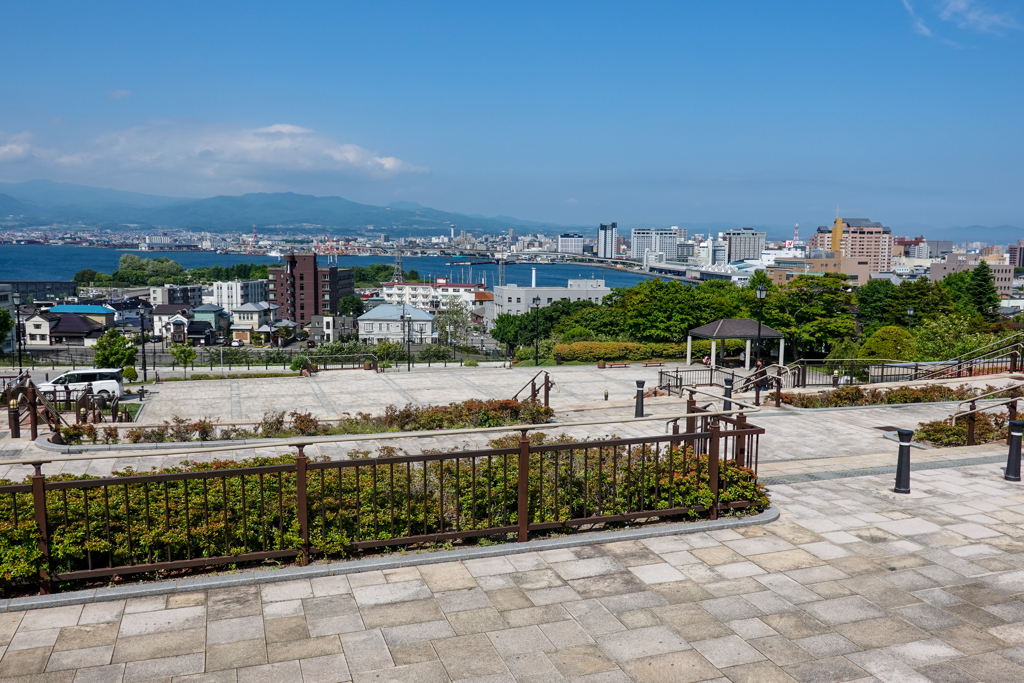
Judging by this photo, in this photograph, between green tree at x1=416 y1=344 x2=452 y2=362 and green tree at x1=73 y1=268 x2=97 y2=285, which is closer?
green tree at x1=416 y1=344 x2=452 y2=362

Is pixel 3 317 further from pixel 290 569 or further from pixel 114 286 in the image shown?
pixel 114 286

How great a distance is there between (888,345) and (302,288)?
369 ft

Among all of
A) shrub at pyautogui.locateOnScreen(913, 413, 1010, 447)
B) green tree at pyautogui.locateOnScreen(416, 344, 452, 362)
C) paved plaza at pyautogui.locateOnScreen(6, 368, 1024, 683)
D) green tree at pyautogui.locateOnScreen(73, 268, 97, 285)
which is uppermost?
paved plaza at pyautogui.locateOnScreen(6, 368, 1024, 683)

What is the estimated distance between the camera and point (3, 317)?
53.9 m

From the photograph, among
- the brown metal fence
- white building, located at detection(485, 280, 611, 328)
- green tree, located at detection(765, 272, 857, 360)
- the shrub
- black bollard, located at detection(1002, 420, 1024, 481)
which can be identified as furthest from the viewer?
white building, located at detection(485, 280, 611, 328)

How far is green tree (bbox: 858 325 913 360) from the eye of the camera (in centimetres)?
3238

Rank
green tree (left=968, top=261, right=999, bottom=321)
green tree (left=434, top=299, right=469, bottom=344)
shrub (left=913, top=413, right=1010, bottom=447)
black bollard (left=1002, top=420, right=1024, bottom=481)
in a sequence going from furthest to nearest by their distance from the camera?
1. green tree (left=434, top=299, right=469, bottom=344)
2. green tree (left=968, top=261, right=999, bottom=321)
3. shrub (left=913, top=413, right=1010, bottom=447)
4. black bollard (left=1002, top=420, right=1024, bottom=481)

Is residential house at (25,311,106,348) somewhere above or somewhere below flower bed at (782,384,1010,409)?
below

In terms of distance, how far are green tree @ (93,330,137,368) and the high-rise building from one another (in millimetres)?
98449

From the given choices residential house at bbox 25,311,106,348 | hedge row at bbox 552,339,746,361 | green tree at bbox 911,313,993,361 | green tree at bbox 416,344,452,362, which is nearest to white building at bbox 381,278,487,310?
residential house at bbox 25,311,106,348

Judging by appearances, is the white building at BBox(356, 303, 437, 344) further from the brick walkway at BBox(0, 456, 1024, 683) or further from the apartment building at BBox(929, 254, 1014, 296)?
the apartment building at BBox(929, 254, 1014, 296)

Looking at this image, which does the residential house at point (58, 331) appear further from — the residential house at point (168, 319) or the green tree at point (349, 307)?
the green tree at point (349, 307)

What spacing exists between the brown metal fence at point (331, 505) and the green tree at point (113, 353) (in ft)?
93.3

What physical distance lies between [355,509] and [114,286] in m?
210
